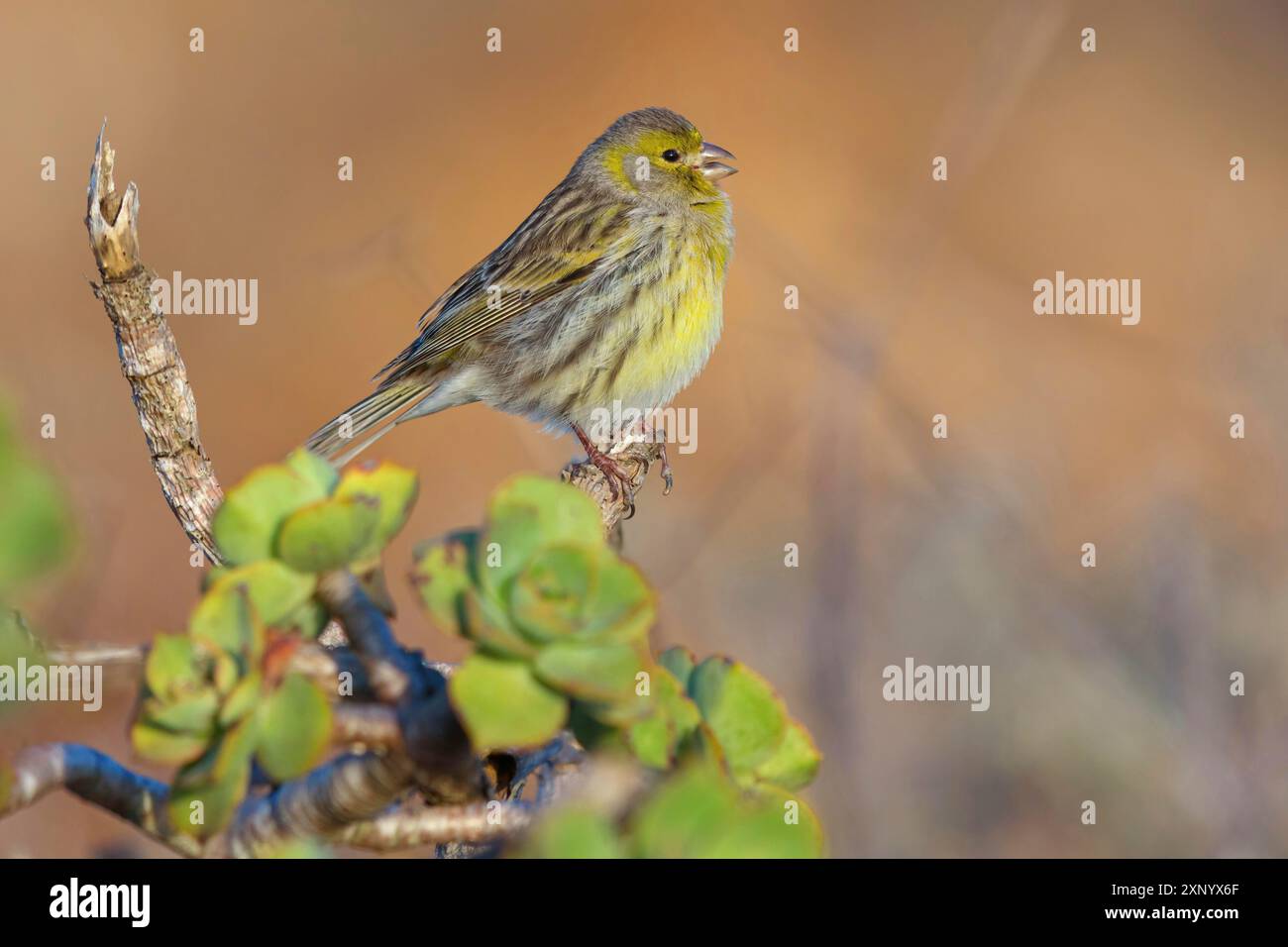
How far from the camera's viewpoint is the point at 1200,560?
11.1 ft

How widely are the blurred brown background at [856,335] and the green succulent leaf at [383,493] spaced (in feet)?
3.38

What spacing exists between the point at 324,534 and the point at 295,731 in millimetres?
127

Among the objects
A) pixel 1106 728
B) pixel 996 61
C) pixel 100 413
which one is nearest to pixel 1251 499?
pixel 1106 728

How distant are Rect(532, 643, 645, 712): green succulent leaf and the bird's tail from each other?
3508mm

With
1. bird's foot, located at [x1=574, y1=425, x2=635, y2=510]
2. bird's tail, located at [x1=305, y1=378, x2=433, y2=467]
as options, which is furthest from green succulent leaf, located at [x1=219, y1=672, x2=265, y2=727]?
bird's tail, located at [x1=305, y1=378, x2=433, y2=467]

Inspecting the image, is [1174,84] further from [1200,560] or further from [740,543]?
[1200,560]

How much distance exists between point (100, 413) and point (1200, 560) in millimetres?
4620

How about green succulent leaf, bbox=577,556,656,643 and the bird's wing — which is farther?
the bird's wing

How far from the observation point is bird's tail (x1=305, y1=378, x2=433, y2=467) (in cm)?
426

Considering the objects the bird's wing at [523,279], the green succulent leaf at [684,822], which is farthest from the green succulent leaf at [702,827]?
the bird's wing at [523,279]

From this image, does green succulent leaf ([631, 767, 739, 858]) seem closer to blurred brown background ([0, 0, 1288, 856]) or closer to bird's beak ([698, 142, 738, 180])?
blurred brown background ([0, 0, 1288, 856])

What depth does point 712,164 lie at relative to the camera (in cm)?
493

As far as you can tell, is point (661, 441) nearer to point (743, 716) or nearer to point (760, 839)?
point (743, 716)

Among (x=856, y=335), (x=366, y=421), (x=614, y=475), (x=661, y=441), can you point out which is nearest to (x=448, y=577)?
(x=614, y=475)
